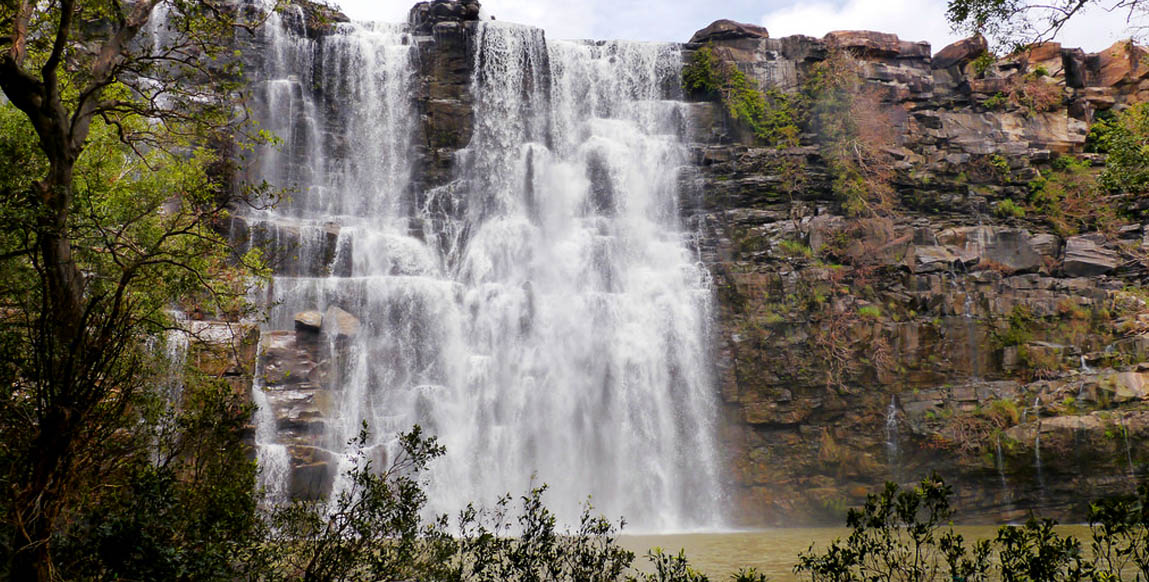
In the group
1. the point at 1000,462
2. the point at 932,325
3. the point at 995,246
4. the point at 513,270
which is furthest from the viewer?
the point at 513,270

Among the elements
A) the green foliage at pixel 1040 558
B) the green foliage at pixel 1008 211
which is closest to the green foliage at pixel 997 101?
the green foliage at pixel 1008 211

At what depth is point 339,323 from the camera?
2161 cm

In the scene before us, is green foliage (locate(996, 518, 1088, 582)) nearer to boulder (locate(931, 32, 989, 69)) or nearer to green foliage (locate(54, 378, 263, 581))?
green foliage (locate(54, 378, 263, 581))

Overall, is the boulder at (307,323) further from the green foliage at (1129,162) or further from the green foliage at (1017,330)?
the green foliage at (1129,162)

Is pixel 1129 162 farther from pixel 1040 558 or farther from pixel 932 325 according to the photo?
pixel 1040 558

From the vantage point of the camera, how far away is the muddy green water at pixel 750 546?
13.7m

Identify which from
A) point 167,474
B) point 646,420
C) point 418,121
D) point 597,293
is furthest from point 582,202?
point 167,474

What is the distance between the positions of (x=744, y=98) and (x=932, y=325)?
10.8m

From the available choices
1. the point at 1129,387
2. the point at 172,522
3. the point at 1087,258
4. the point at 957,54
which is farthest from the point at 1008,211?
the point at 172,522

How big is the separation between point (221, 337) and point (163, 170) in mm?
4160

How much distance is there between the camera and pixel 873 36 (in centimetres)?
2984

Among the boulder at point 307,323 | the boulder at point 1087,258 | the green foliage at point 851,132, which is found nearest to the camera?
the boulder at point 307,323

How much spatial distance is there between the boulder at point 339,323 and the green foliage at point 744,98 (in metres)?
15.6

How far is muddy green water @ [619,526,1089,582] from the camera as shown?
13.7 metres
